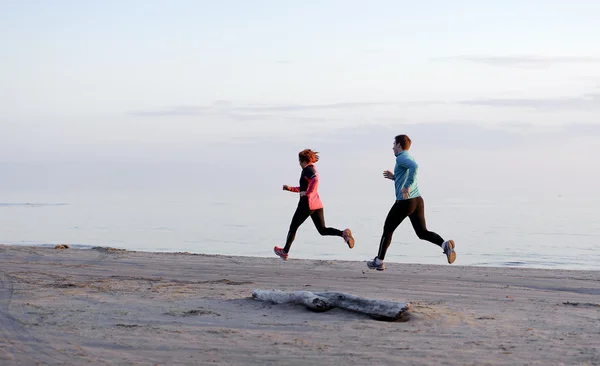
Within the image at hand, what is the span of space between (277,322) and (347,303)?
74 cm

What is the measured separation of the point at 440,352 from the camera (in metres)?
6.67

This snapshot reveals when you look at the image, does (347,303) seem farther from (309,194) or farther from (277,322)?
(309,194)

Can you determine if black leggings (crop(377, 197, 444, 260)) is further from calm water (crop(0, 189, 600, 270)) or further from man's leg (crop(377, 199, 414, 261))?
calm water (crop(0, 189, 600, 270))

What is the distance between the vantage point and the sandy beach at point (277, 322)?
655 cm

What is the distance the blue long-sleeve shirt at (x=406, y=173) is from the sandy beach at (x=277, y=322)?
133 centimetres

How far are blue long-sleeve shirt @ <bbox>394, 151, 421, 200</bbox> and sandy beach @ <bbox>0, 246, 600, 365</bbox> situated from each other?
1.33 m

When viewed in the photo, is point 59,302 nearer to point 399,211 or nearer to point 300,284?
point 300,284

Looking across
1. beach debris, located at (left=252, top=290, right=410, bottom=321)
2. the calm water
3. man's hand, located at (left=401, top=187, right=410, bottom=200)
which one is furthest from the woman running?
the calm water

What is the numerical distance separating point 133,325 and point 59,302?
1.67 metres

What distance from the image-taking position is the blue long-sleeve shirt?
11.5 metres

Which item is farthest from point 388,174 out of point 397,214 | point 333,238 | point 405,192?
point 333,238

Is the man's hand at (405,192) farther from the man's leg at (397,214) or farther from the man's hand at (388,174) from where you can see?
the man's hand at (388,174)

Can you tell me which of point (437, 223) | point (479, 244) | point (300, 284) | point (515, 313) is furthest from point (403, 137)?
point (437, 223)

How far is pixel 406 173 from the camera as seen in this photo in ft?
37.8
